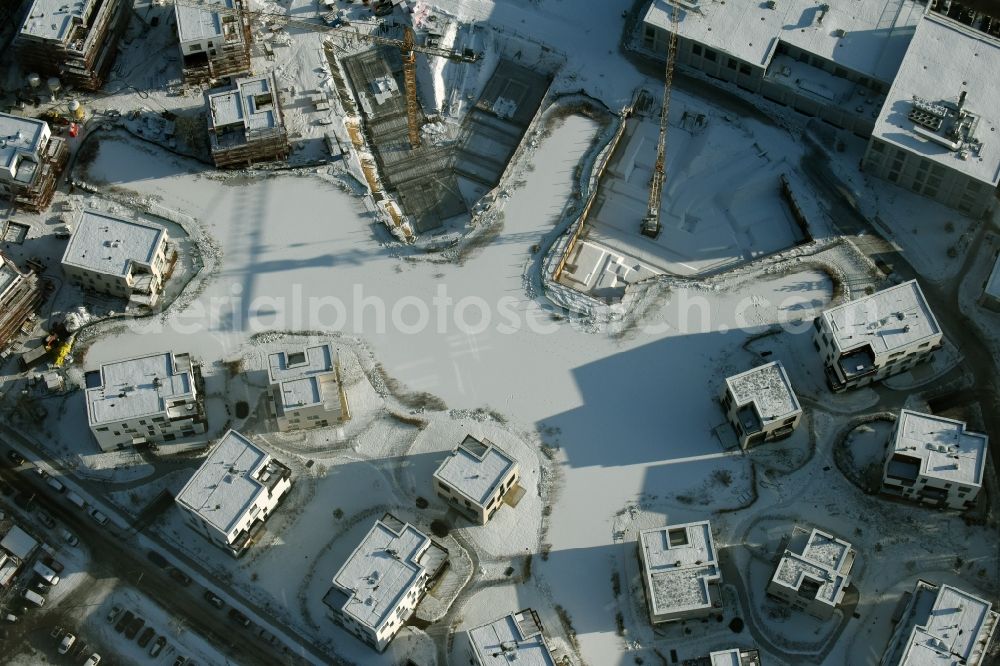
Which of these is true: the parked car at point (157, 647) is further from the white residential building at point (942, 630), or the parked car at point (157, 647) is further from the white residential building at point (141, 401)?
the white residential building at point (942, 630)

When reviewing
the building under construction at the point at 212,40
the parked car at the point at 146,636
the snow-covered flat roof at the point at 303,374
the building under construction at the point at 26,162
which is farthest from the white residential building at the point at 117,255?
the parked car at the point at 146,636

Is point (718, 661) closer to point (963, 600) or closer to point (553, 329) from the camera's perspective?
point (963, 600)

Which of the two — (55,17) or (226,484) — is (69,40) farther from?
(226,484)

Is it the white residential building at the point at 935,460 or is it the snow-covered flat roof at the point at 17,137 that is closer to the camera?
the white residential building at the point at 935,460

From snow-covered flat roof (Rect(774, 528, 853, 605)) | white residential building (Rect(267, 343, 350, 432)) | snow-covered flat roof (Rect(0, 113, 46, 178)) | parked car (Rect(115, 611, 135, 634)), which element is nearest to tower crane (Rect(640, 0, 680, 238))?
white residential building (Rect(267, 343, 350, 432))

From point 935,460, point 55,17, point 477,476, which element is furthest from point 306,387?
point 935,460
